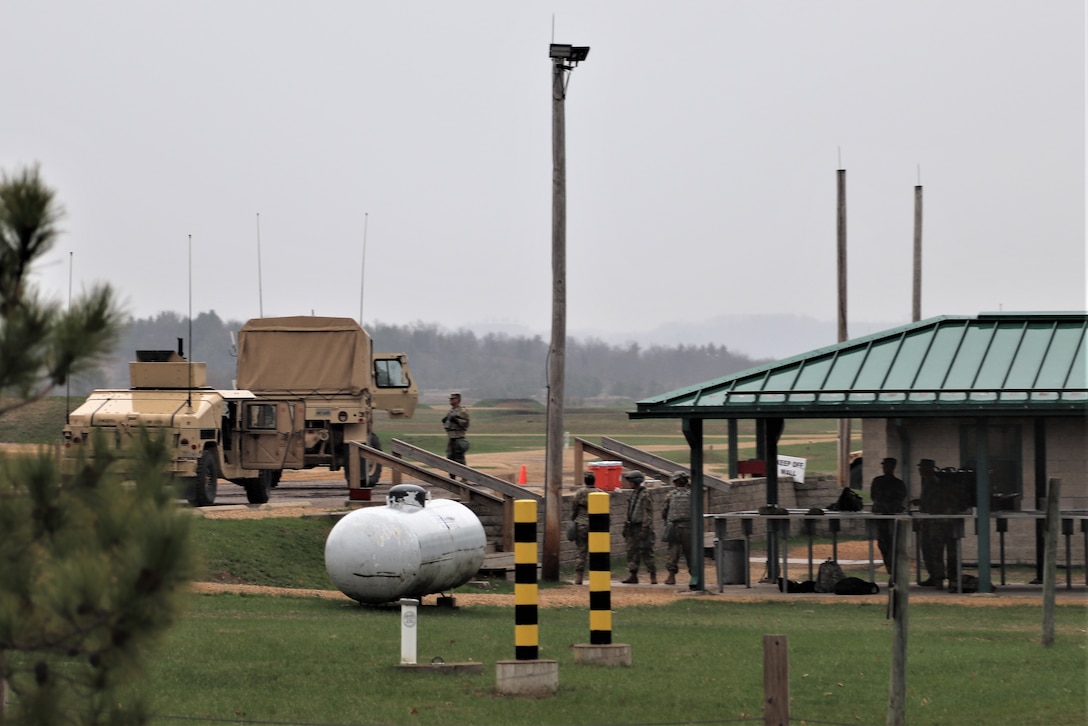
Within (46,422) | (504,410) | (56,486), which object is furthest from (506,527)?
(504,410)

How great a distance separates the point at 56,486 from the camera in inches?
233

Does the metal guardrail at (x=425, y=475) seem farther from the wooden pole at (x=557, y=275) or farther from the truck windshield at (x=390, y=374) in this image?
the truck windshield at (x=390, y=374)

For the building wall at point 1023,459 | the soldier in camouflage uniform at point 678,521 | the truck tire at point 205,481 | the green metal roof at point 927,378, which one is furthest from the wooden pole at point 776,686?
the truck tire at point 205,481

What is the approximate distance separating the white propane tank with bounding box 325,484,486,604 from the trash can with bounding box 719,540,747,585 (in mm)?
5887

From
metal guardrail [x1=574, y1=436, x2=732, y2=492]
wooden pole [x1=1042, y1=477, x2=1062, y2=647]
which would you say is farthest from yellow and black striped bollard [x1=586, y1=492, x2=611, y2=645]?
metal guardrail [x1=574, y1=436, x2=732, y2=492]

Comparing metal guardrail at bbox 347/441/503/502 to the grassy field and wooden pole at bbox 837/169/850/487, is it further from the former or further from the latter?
wooden pole at bbox 837/169/850/487

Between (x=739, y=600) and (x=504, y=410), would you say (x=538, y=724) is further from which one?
(x=504, y=410)

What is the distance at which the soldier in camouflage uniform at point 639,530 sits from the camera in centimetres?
2456

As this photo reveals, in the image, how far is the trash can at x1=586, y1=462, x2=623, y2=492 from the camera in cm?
3228

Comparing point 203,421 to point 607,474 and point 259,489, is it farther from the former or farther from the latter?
point 607,474

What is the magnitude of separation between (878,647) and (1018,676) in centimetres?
232

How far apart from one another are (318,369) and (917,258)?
20106mm

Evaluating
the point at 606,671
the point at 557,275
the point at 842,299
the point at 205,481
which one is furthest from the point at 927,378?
the point at 842,299

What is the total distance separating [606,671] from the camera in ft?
43.5
